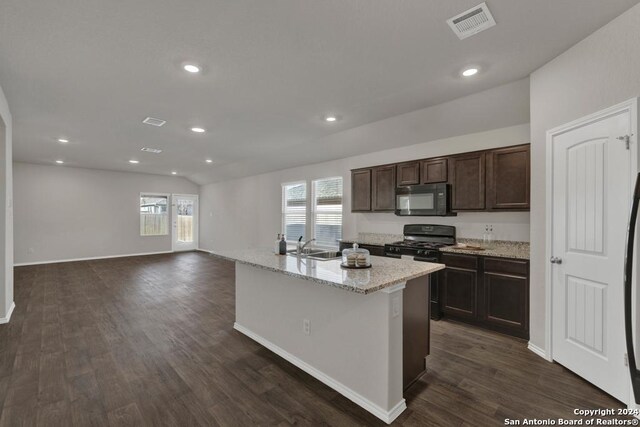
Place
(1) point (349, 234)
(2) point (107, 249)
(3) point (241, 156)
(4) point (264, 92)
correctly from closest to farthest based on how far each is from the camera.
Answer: (4) point (264, 92)
(1) point (349, 234)
(3) point (241, 156)
(2) point (107, 249)

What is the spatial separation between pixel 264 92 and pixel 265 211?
4845mm

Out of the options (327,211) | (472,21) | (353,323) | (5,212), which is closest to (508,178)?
(472,21)

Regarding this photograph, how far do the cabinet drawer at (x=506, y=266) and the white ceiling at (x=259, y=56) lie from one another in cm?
187

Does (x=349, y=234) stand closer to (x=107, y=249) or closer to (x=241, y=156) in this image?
(x=241, y=156)

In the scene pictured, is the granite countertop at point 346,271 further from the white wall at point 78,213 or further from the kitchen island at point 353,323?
the white wall at point 78,213

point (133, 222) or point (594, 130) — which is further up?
point (594, 130)

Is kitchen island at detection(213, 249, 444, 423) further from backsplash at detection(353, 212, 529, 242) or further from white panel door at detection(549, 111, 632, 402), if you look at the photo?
backsplash at detection(353, 212, 529, 242)

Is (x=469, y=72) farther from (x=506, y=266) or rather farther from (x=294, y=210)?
(x=294, y=210)

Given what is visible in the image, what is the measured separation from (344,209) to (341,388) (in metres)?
3.84

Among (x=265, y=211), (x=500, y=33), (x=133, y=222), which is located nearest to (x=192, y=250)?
(x=133, y=222)

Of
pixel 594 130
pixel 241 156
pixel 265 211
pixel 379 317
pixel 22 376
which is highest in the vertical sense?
pixel 241 156

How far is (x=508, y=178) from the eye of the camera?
11.4 feet

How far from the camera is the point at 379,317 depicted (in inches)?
78.0

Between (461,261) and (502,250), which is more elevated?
(502,250)
